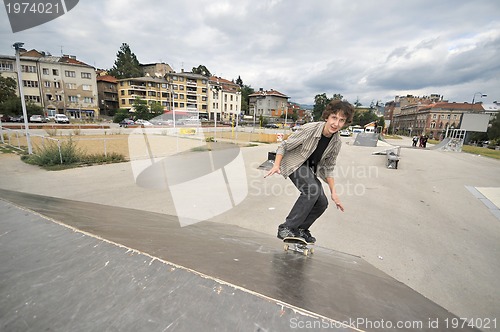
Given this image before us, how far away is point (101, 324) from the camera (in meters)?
0.93

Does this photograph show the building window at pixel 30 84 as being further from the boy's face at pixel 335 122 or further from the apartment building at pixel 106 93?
the boy's face at pixel 335 122

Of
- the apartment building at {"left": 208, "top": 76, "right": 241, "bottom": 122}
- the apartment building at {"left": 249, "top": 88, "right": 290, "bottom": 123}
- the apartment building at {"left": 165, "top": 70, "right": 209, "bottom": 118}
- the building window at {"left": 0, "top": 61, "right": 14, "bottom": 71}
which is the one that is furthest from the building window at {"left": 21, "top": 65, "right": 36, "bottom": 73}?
the apartment building at {"left": 249, "top": 88, "right": 290, "bottom": 123}

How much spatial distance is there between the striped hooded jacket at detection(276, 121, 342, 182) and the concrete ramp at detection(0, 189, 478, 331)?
120 centimetres

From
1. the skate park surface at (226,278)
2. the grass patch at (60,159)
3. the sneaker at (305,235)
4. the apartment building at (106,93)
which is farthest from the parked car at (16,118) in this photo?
the sneaker at (305,235)

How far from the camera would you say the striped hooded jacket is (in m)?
2.55

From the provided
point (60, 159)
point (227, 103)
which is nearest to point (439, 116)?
point (227, 103)

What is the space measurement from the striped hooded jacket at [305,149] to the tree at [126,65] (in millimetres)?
82629

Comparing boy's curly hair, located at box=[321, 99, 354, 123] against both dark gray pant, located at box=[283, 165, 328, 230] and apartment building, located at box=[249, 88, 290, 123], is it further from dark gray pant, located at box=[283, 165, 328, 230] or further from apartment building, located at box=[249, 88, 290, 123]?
apartment building, located at box=[249, 88, 290, 123]

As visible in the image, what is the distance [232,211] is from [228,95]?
232 ft

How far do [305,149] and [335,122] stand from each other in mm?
433

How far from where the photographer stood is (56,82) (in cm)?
4628

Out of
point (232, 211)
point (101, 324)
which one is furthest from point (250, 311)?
point (232, 211)

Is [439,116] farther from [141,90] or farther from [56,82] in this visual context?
[56,82]

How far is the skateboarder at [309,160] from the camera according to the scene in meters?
2.49
